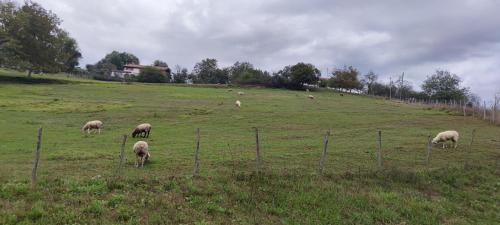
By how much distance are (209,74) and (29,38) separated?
218ft

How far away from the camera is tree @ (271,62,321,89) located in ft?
384

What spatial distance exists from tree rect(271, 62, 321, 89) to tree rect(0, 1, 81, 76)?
177 ft

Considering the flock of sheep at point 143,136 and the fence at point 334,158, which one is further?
the flock of sheep at point 143,136

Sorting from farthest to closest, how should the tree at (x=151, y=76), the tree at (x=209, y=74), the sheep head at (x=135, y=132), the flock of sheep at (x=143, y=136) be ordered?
the tree at (x=209, y=74), the tree at (x=151, y=76), the sheep head at (x=135, y=132), the flock of sheep at (x=143, y=136)

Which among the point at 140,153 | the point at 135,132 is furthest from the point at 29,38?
the point at 140,153

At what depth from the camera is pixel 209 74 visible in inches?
5802

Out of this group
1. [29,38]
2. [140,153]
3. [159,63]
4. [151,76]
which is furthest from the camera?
[159,63]

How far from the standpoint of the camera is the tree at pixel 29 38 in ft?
278

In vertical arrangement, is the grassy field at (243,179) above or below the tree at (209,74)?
below

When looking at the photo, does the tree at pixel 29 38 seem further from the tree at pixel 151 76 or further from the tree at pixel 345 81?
the tree at pixel 345 81

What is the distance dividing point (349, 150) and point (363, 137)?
7.87 metres

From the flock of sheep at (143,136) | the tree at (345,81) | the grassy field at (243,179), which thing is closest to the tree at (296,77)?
the tree at (345,81)

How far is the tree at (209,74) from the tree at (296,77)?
30.4 meters

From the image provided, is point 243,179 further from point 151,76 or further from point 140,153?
point 151,76
